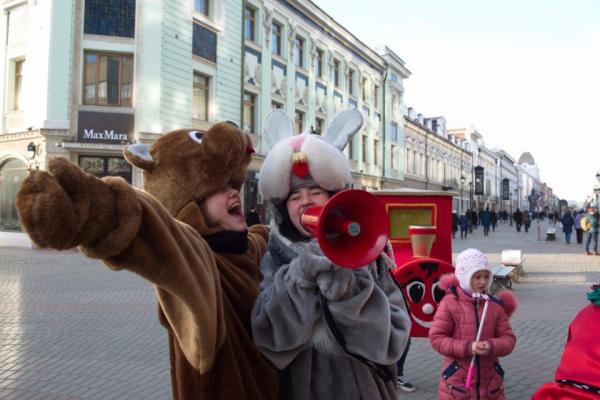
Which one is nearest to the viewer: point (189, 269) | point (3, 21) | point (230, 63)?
point (189, 269)

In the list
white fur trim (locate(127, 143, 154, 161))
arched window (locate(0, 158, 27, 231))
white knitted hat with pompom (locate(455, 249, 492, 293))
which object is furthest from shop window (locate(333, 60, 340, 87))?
white fur trim (locate(127, 143, 154, 161))

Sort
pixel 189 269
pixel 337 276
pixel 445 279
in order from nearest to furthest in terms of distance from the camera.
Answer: pixel 189 269, pixel 337 276, pixel 445 279

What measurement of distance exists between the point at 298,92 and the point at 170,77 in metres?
8.73

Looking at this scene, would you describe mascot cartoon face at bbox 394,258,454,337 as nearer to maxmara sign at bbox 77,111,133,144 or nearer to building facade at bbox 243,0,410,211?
maxmara sign at bbox 77,111,133,144

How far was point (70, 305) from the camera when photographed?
7.83 metres

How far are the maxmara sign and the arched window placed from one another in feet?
10.1

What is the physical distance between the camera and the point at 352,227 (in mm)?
1347

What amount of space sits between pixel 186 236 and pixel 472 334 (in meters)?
2.47

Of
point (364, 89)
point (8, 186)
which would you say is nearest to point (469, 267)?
point (8, 186)

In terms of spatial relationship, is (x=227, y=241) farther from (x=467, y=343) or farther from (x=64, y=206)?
(x=467, y=343)

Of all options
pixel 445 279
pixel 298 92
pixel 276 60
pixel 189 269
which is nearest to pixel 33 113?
pixel 276 60

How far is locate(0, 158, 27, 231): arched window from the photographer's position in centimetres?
1753

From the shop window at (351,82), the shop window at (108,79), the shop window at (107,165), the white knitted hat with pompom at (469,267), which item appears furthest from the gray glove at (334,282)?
the shop window at (351,82)

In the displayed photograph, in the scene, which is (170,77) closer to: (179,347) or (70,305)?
(70,305)
